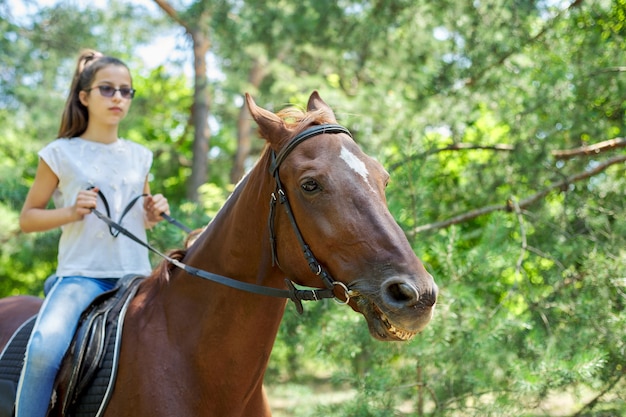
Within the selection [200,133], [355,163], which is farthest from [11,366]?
[200,133]

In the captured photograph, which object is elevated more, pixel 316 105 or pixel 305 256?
pixel 316 105

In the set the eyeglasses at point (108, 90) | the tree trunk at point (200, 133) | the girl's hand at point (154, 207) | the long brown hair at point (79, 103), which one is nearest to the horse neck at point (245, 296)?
the girl's hand at point (154, 207)

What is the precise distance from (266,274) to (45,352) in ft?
3.50

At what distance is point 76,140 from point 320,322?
2.42 metres

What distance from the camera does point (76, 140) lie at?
331cm

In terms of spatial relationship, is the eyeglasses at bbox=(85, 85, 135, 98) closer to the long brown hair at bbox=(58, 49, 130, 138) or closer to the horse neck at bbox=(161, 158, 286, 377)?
the long brown hair at bbox=(58, 49, 130, 138)

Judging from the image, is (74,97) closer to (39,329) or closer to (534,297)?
(39,329)

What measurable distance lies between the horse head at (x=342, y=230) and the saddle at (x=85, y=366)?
92 cm

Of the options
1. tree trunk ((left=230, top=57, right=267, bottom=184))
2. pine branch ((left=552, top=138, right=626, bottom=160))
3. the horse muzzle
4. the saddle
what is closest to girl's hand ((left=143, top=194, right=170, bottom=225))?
the saddle

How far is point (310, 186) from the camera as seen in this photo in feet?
7.52

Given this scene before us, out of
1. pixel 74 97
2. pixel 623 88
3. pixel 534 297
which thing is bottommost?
pixel 534 297

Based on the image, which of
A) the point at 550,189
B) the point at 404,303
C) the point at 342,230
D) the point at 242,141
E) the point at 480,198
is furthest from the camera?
the point at 242,141

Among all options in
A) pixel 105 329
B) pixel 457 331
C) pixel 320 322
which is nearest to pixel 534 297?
pixel 457 331

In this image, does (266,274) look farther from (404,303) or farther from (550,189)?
(550,189)
